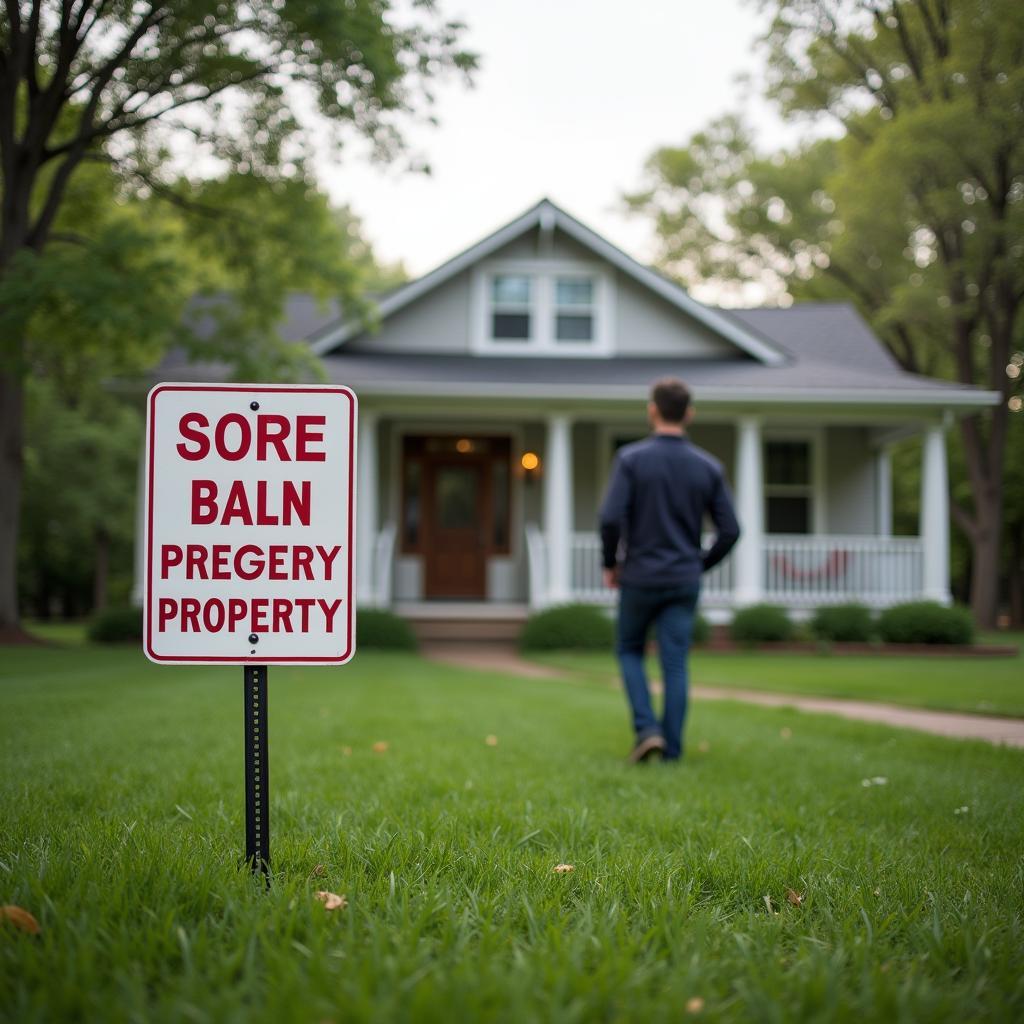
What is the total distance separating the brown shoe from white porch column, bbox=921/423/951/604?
11.6 meters

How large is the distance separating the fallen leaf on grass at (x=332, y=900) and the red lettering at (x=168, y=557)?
833 millimetres

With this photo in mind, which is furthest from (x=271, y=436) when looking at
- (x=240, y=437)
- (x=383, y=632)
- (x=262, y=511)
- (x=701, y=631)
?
(x=701, y=631)

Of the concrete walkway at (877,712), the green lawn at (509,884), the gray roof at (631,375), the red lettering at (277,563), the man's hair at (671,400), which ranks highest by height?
the gray roof at (631,375)

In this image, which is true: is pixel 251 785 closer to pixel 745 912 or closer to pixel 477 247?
pixel 745 912

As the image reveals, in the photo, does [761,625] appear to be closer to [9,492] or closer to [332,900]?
[9,492]

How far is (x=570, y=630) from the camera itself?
44.2ft

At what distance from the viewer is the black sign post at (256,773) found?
Result: 225cm

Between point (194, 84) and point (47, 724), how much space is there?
10.2 metres

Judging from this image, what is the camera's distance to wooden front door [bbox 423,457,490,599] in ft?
54.9

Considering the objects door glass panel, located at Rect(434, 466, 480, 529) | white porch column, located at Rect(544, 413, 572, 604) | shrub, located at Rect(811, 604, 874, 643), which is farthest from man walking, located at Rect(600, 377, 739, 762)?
door glass panel, located at Rect(434, 466, 480, 529)

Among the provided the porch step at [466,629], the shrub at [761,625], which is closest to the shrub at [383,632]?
the porch step at [466,629]

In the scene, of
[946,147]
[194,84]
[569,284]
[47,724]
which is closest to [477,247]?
[569,284]

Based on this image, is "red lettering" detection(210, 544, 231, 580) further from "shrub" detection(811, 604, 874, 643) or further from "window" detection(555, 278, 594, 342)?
"window" detection(555, 278, 594, 342)

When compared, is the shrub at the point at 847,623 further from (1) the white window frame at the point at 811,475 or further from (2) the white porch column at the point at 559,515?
(2) the white porch column at the point at 559,515
